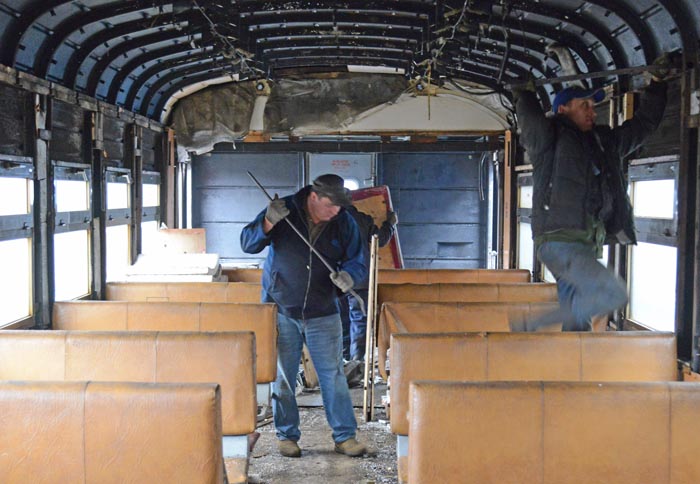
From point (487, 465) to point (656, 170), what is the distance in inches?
127

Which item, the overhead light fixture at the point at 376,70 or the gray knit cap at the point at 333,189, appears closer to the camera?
the gray knit cap at the point at 333,189

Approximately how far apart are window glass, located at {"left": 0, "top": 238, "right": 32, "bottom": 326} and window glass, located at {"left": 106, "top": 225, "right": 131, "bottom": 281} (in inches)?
67.7

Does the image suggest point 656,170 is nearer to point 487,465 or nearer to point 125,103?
point 487,465

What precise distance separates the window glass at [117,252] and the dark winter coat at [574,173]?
449cm

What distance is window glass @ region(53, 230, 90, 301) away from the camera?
6426 mm

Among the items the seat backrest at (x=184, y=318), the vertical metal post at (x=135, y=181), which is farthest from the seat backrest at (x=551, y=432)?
the vertical metal post at (x=135, y=181)

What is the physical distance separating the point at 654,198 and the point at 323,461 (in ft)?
9.46

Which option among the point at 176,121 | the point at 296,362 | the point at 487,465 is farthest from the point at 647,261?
the point at 176,121

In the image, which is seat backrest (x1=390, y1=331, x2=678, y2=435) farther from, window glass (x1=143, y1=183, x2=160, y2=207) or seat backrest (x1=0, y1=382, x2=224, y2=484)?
window glass (x1=143, y1=183, x2=160, y2=207)

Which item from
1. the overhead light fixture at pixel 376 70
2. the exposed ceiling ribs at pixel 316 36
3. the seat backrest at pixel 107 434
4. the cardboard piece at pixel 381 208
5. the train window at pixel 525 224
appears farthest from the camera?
the cardboard piece at pixel 381 208

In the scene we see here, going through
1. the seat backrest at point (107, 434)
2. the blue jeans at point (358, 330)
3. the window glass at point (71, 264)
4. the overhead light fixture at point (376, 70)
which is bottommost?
the blue jeans at point (358, 330)

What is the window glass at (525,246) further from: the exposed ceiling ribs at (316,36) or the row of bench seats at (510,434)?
the row of bench seats at (510,434)

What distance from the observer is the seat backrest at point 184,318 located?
523cm

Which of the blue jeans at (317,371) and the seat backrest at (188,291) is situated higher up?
the seat backrest at (188,291)
